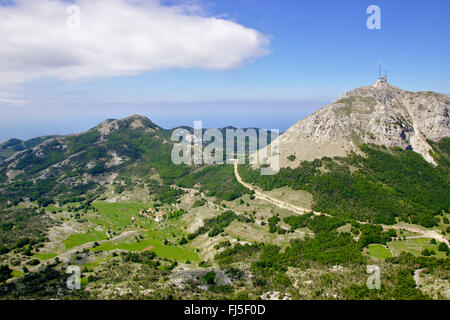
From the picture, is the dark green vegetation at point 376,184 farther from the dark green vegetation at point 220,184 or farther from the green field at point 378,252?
the green field at point 378,252

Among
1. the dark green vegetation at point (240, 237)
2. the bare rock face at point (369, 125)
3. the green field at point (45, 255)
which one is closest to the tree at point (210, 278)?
the dark green vegetation at point (240, 237)

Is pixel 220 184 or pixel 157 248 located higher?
pixel 220 184

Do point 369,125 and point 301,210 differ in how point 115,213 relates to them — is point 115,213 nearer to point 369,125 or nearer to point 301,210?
point 301,210

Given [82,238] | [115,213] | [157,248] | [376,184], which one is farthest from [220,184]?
[376,184]

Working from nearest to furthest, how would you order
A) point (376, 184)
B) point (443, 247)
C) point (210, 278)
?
1. point (210, 278)
2. point (443, 247)
3. point (376, 184)

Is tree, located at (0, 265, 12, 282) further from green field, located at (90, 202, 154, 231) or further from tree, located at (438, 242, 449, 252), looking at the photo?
tree, located at (438, 242, 449, 252)

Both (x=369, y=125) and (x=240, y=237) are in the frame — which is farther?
(x=369, y=125)
